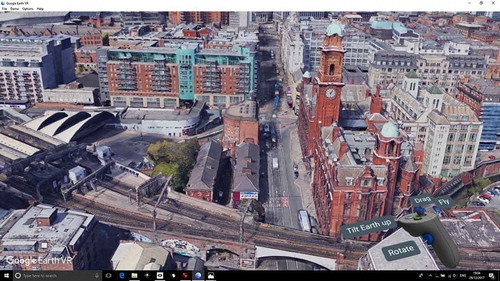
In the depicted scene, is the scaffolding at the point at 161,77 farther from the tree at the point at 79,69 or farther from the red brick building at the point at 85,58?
the red brick building at the point at 85,58

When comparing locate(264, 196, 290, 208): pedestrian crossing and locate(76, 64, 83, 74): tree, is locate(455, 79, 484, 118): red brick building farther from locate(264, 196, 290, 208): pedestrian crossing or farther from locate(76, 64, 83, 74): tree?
locate(76, 64, 83, 74): tree

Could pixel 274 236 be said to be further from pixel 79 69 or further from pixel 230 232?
pixel 79 69

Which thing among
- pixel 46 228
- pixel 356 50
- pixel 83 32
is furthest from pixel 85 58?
pixel 46 228

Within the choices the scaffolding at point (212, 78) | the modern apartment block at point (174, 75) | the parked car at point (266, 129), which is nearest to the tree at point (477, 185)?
the parked car at point (266, 129)

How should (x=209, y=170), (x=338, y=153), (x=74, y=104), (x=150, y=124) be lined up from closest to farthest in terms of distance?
1. (x=338, y=153)
2. (x=209, y=170)
3. (x=150, y=124)
4. (x=74, y=104)

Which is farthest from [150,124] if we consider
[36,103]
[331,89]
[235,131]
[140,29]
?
[140,29]

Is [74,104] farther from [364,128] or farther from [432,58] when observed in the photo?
[432,58]
